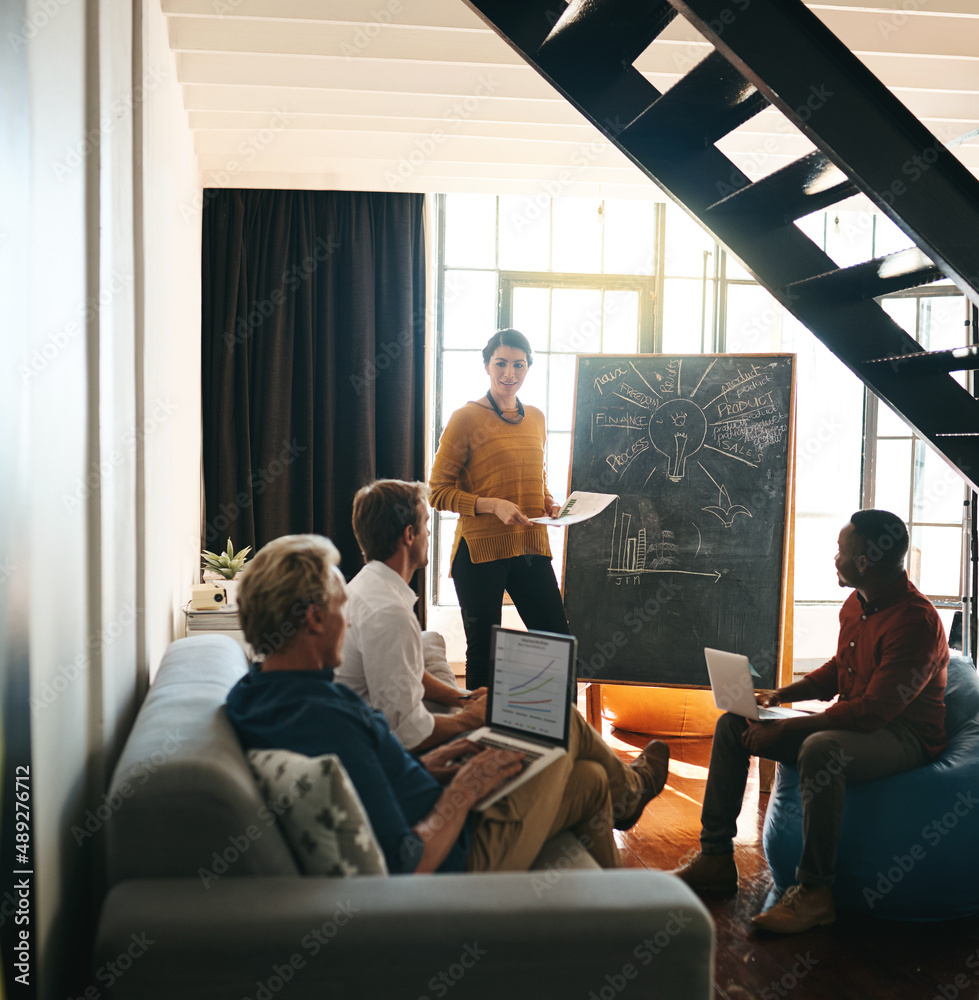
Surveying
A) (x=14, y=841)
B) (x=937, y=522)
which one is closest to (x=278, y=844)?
(x=14, y=841)

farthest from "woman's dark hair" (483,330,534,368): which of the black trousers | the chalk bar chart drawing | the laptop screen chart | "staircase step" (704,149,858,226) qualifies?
the laptop screen chart

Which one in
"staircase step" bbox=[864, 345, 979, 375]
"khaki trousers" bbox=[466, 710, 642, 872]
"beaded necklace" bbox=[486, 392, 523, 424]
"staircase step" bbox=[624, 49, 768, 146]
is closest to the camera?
"khaki trousers" bbox=[466, 710, 642, 872]

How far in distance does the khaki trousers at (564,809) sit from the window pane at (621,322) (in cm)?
331

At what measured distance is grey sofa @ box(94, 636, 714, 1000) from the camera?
1.16 m

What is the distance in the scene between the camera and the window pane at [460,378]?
5031 mm

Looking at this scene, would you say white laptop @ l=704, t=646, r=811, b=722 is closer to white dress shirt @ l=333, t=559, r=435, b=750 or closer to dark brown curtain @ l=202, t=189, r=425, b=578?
white dress shirt @ l=333, t=559, r=435, b=750

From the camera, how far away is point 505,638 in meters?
1.77

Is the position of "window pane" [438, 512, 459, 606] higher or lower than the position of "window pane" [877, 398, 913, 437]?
lower

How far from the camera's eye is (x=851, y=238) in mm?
5414

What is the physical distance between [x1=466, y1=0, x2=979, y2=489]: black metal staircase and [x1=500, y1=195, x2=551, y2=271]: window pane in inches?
112

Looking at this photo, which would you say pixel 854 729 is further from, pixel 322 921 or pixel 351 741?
pixel 322 921

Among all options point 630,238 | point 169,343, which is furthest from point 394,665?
point 630,238

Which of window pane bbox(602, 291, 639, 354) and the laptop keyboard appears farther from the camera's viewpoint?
window pane bbox(602, 291, 639, 354)

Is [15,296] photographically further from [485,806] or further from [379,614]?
[485,806]
